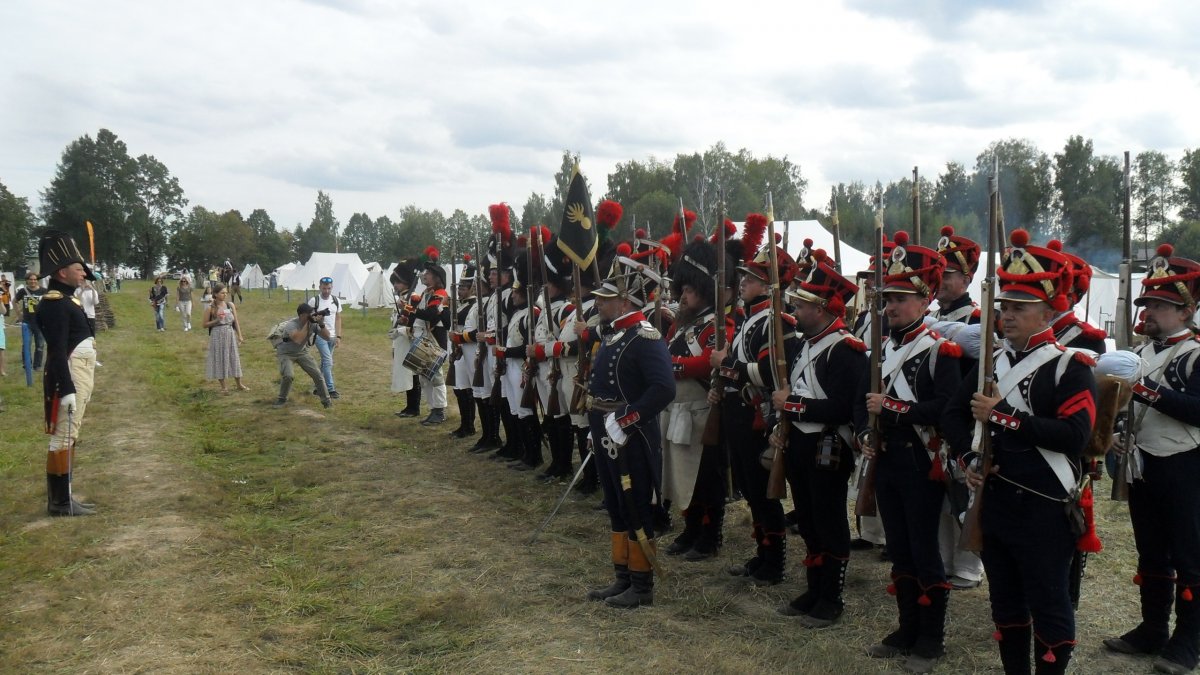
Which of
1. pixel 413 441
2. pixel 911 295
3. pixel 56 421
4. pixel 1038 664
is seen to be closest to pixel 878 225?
pixel 911 295

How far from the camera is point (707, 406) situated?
632 centimetres

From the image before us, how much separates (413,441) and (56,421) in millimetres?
4438

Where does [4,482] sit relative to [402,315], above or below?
below

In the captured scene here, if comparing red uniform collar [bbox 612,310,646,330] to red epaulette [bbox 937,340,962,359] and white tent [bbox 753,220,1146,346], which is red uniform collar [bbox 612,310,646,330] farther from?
white tent [bbox 753,220,1146,346]

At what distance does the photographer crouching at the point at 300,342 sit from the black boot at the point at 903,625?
34.9 feet

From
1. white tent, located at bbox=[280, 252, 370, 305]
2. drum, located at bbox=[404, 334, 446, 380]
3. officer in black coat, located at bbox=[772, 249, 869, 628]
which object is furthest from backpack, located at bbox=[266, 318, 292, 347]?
white tent, located at bbox=[280, 252, 370, 305]

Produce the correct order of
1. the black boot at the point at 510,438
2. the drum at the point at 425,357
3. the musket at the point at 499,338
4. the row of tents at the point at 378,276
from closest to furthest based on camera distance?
the musket at the point at 499,338
the black boot at the point at 510,438
the drum at the point at 425,357
the row of tents at the point at 378,276

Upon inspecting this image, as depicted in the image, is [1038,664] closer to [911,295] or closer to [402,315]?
[911,295]

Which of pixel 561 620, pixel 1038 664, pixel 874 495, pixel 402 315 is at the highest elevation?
pixel 402 315

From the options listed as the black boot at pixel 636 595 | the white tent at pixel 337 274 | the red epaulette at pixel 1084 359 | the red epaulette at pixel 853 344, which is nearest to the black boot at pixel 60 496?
the black boot at pixel 636 595

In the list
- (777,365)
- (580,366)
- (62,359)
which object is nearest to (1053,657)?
(777,365)

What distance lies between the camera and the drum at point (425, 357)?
11.4m

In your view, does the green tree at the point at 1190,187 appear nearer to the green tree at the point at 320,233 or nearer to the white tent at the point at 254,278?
the white tent at the point at 254,278

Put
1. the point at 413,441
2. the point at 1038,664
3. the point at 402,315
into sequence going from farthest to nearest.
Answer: the point at 402,315 → the point at 413,441 → the point at 1038,664
